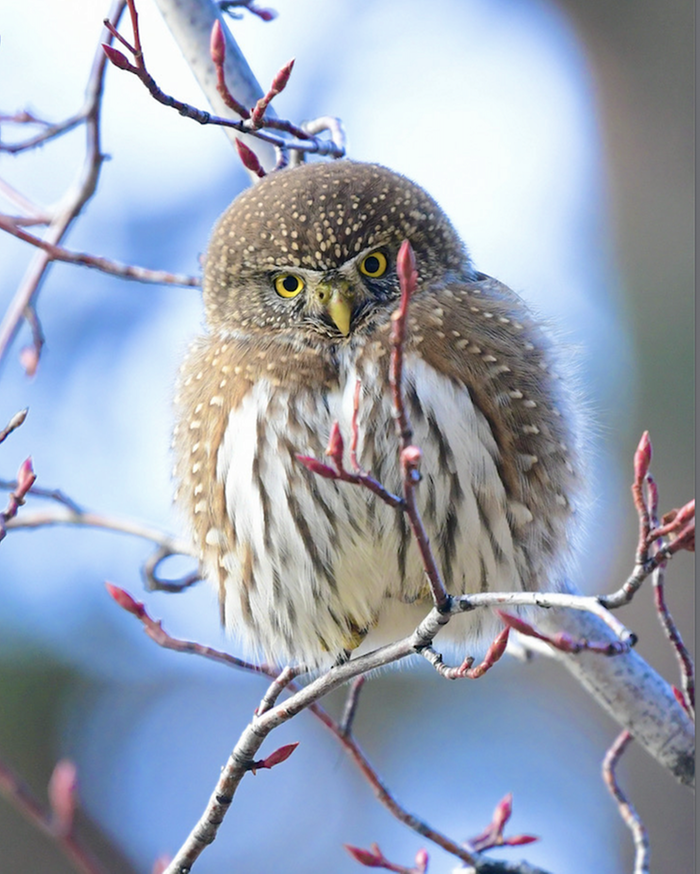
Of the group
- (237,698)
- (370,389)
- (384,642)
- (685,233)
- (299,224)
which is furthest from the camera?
(237,698)

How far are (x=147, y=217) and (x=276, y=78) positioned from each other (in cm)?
641

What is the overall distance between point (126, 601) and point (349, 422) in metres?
0.69

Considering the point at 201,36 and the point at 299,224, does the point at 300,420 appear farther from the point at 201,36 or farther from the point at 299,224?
the point at 201,36

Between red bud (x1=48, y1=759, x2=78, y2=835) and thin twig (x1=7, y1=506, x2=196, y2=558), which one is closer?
red bud (x1=48, y1=759, x2=78, y2=835)

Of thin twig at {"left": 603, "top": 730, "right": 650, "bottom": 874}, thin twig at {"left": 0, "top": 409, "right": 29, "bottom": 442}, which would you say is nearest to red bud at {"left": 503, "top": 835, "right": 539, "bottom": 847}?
thin twig at {"left": 603, "top": 730, "right": 650, "bottom": 874}

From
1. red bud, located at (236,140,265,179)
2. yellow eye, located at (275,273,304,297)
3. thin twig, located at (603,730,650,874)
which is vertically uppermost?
red bud, located at (236,140,265,179)

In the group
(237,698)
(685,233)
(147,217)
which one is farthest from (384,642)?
(147,217)

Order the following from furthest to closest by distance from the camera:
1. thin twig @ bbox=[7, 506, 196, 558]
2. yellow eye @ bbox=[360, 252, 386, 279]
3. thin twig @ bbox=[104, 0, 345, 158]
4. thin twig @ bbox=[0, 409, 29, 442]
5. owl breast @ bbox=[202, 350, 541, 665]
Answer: thin twig @ bbox=[7, 506, 196, 558]
yellow eye @ bbox=[360, 252, 386, 279]
owl breast @ bbox=[202, 350, 541, 665]
thin twig @ bbox=[104, 0, 345, 158]
thin twig @ bbox=[0, 409, 29, 442]

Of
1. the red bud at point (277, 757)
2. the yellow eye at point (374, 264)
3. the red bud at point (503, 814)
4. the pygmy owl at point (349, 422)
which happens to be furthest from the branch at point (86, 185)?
the red bud at point (503, 814)

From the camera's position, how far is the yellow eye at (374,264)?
2.56 meters

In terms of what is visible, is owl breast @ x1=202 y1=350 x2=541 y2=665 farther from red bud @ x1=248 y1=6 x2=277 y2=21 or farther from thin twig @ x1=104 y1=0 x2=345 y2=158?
red bud @ x1=248 y1=6 x2=277 y2=21

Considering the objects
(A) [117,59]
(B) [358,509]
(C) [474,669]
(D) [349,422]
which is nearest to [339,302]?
(D) [349,422]

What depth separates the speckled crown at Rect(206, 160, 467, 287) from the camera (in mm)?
2531

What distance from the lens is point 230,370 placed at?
258cm
